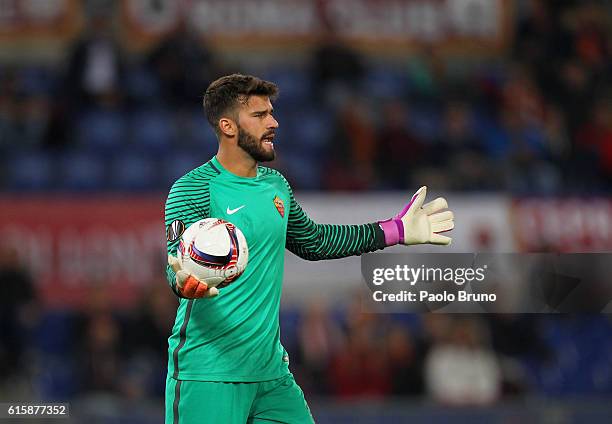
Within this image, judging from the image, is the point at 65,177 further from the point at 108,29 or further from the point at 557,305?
the point at 557,305

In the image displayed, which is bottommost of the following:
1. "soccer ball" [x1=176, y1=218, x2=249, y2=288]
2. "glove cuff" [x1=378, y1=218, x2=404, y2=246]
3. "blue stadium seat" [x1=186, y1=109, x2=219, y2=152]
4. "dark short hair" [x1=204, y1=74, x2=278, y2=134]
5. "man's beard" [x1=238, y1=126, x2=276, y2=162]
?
"soccer ball" [x1=176, y1=218, x2=249, y2=288]

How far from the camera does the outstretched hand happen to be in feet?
12.4

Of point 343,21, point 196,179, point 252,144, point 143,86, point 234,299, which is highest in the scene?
point 343,21

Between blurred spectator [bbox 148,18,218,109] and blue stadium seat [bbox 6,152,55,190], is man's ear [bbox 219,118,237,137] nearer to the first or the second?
blue stadium seat [bbox 6,152,55,190]

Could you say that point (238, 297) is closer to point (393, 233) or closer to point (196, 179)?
point (196, 179)

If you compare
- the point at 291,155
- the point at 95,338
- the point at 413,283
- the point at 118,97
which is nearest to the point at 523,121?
the point at 291,155

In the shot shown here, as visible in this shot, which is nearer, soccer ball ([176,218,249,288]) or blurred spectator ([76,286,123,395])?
soccer ball ([176,218,249,288])

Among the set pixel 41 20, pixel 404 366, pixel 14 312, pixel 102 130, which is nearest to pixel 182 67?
pixel 102 130

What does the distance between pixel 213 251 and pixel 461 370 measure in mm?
5163

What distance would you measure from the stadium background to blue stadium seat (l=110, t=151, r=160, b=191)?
0.02 m

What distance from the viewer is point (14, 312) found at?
29.7 feet

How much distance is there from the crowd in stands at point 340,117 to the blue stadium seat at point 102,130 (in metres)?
A: 0.01

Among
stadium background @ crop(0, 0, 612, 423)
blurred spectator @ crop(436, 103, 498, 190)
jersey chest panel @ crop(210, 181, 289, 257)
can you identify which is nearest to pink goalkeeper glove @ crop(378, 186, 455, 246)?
jersey chest panel @ crop(210, 181, 289, 257)

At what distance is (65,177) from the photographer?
34.3ft
